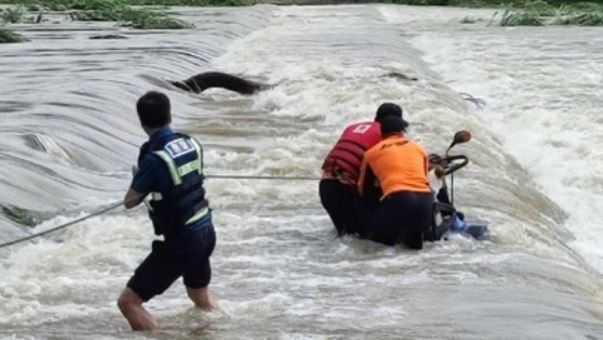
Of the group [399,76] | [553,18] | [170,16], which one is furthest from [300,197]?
[553,18]

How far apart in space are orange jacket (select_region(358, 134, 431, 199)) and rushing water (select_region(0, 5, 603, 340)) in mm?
490

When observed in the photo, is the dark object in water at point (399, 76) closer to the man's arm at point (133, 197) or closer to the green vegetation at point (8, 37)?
the green vegetation at point (8, 37)

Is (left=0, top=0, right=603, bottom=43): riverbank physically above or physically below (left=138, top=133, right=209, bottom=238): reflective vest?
below

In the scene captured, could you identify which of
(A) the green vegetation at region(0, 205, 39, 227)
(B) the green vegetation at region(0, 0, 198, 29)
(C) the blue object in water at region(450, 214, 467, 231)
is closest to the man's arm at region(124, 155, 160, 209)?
(C) the blue object in water at region(450, 214, 467, 231)

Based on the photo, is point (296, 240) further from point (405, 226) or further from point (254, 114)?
point (254, 114)

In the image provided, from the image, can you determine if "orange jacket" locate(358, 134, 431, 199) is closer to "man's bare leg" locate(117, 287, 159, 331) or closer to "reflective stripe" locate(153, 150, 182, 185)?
"man's bare leg" locate(117, 287, 159, 331)

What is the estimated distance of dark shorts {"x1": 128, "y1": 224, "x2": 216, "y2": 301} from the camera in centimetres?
614

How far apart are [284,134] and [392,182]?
633 cm

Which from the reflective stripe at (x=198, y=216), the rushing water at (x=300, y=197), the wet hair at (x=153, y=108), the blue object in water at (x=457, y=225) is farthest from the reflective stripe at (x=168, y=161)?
the blue object in water at (x=457, y=225)

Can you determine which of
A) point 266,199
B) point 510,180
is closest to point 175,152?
point 266,199

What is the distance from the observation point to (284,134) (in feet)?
48.3

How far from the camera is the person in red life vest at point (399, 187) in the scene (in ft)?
27.5

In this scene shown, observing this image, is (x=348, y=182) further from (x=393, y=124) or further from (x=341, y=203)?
(x=393, y=124)

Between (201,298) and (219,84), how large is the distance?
44.3ft
